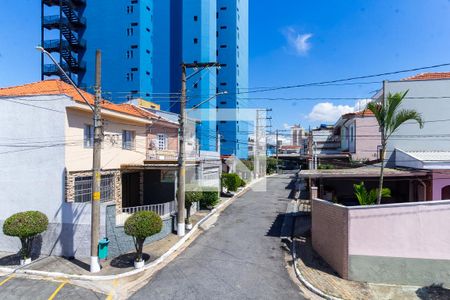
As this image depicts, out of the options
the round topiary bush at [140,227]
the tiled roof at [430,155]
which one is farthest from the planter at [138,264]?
the tiled roof at [430,155]

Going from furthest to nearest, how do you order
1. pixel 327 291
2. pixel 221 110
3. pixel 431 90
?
pixel 221 110
pixel 431 90
pixel 327 291

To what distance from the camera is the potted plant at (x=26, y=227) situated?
39.8 feet

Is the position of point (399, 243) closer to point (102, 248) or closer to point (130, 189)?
point (102, 248)

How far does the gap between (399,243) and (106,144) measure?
14323 millimetres

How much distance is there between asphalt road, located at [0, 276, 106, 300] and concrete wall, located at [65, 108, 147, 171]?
4.88 m

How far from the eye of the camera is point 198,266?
39.1 feet

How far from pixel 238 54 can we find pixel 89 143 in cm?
4399

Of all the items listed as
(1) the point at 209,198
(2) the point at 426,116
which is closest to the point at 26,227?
(1) the point at 209,198

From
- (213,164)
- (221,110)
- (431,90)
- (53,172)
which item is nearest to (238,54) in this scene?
(221,110)

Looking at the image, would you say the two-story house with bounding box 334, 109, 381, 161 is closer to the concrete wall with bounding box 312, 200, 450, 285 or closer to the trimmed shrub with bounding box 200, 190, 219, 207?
the trimmed shrub with bounding box 200, 190, 219, 207

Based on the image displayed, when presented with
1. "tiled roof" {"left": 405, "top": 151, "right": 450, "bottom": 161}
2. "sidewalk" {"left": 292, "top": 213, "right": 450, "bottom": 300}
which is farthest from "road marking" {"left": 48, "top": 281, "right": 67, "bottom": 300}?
"tiled roof" {"left": 405, "top": 151, "right": 450, "bottom": 161}

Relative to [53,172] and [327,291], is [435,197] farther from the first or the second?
[53,172]

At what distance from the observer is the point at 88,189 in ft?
49.1

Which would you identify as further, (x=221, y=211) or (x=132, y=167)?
(x=221, y=211)
